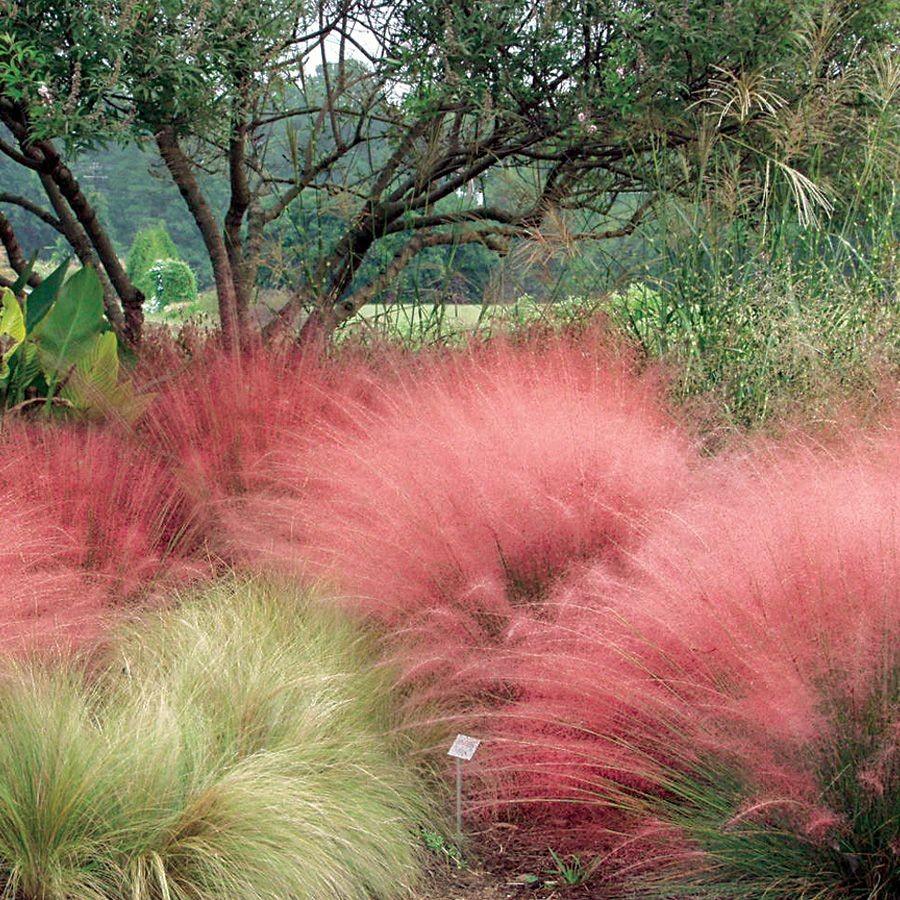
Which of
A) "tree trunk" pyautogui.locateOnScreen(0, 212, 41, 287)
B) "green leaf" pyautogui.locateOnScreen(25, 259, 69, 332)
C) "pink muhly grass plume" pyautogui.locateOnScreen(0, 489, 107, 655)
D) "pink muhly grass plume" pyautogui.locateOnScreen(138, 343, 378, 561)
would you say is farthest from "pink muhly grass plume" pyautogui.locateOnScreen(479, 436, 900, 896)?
"tree trunk" pyautogui.locateOnScreen(0, 212, 41, 287)

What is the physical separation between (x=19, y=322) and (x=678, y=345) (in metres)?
2.67

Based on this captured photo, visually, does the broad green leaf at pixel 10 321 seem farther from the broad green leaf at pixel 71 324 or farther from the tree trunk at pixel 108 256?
the tree trunk at pixel 108 256

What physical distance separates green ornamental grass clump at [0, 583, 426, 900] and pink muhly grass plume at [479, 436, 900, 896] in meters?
0.31

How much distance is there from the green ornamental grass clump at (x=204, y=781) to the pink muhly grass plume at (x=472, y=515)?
24 centimetres

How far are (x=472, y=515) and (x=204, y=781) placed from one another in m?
1.08

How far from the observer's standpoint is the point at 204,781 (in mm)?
2365

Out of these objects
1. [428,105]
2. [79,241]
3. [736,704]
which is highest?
[428,105]

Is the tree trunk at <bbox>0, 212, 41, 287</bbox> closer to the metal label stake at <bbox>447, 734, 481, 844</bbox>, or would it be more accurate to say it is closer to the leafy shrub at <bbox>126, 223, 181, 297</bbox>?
the metal label stake at <bbox>447, 734, 481, 844</bbox>

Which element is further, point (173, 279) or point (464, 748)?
point (173, 279)

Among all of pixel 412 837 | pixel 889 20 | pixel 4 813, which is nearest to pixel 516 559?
pixel 412 837

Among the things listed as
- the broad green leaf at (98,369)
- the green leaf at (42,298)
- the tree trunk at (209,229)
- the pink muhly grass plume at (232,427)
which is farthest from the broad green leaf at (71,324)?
the tree trunk at (209,229)

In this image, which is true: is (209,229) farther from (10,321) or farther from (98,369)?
(10,321)

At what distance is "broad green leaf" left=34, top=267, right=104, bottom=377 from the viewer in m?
4.95

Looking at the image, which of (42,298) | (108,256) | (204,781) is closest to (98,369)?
(42,298)
